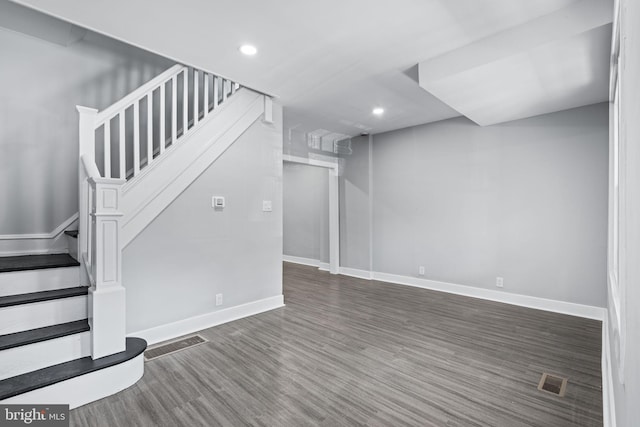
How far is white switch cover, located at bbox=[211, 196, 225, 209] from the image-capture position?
3420 millimetres

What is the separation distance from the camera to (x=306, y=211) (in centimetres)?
744

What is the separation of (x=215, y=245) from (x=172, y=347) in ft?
3.43

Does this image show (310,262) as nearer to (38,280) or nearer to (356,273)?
(356,273)

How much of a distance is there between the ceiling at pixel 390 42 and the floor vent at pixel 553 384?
246 centimetres

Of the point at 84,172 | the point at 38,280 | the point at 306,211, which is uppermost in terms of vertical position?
the point at 84,172

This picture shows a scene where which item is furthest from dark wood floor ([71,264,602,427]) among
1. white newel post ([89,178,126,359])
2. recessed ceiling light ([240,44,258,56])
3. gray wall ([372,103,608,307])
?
recessed ceiling light ([240,44,258,56])

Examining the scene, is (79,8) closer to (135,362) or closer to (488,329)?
(135,362)

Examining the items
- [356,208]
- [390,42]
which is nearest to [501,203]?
[356,208]

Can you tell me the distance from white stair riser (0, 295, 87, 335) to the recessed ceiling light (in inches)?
92.1

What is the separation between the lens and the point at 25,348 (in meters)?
1.99

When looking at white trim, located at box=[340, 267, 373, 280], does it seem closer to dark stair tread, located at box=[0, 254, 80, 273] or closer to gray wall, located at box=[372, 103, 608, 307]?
gray wall, located at box=[372, 103, 608, 307]

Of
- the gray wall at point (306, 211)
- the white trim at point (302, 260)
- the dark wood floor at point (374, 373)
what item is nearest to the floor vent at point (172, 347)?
the dark wood floor at point (374, 373)

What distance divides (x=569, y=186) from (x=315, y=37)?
11.3ft

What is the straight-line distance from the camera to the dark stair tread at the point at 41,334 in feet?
6.45
